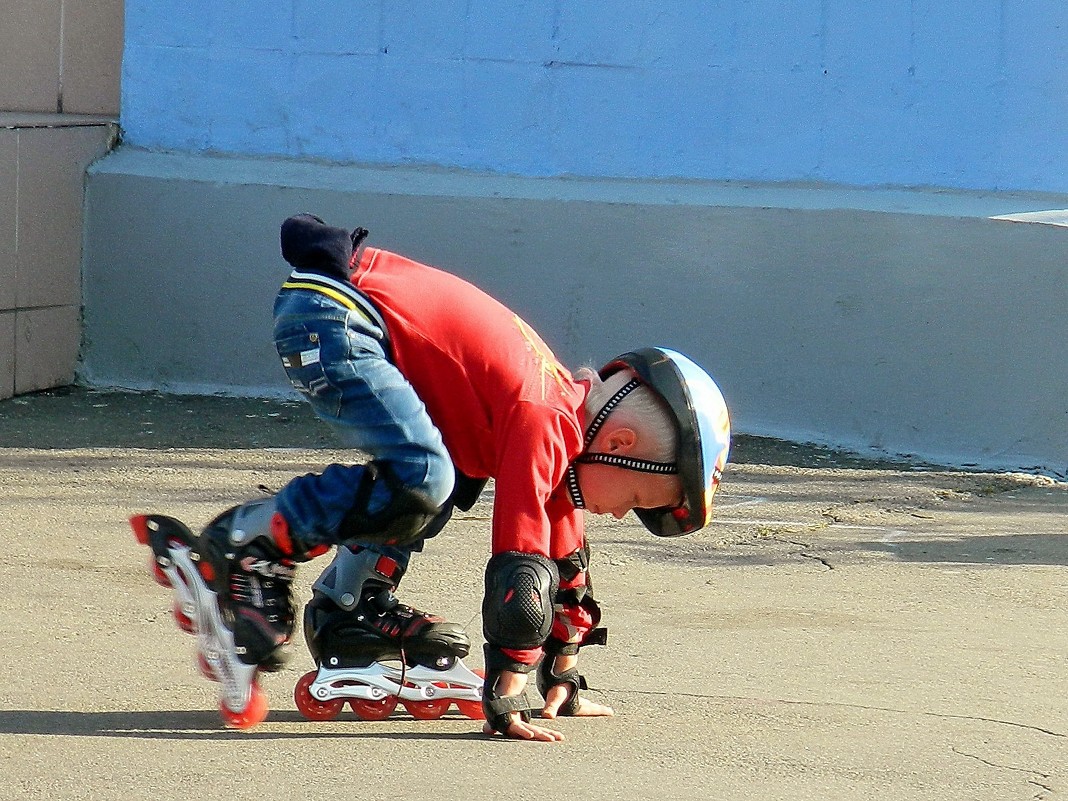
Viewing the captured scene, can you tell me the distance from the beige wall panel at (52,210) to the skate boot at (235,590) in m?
3.63

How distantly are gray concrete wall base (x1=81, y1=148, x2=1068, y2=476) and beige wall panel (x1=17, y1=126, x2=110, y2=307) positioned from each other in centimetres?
8

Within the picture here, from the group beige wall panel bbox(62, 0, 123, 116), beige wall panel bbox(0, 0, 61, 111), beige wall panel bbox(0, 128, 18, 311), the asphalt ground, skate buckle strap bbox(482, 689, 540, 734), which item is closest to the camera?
the asphalt ground

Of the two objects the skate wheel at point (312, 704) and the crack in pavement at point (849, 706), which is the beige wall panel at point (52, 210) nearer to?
the skate wheel at point (312, 704)

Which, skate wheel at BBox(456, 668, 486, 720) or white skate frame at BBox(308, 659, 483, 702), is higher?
white skate frame at BBox(308, 659, 483, 702)

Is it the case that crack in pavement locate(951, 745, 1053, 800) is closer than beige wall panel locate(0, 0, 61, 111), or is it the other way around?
crack in pavement locate(951, 745, 1053, 800)

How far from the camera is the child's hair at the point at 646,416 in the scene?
3.14 m

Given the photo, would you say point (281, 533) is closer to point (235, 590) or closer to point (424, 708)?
point (235, 590)

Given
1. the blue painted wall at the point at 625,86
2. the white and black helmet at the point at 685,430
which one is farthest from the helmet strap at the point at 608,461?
the blue painted wall at the point at 625,86

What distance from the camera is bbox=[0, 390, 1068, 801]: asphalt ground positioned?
2875 millimetres

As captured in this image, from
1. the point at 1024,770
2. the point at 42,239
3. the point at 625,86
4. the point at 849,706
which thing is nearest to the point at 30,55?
the point at 42,239

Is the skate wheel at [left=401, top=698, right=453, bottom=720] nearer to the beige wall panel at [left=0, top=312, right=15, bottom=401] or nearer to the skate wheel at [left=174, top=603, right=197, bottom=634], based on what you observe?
the skate wheel at [left=174, top=603, right=197, bottom=634]

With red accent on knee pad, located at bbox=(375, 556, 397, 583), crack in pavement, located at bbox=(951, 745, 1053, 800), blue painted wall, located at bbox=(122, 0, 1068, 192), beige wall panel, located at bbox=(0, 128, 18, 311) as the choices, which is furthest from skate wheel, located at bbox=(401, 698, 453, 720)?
beige wall panel, located at bbox=(0, 128, 18, 311)

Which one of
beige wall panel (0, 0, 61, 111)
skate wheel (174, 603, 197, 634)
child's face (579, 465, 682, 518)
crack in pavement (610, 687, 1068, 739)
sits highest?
beige wall panel (0, 0, 61, 111)

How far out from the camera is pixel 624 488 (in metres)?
3.19
